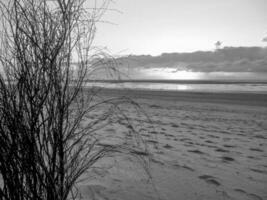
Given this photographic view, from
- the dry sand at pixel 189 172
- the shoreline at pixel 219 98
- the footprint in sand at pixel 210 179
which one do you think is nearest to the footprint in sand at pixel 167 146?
the dry sand at pixel 189 172

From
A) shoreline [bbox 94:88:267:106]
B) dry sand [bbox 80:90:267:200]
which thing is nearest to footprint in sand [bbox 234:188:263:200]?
dry sand [bbox 80:90:267:200]

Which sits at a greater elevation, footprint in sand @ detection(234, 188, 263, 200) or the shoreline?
the shoreline

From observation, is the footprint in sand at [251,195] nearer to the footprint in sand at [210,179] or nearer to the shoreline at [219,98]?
the footprint in sand at [210,179]

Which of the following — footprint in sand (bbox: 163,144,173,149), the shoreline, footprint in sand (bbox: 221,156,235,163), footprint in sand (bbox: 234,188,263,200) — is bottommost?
footprint in sand (bbox: 234,188,263,200)

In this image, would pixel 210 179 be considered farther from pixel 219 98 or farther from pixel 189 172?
pixel 219 98

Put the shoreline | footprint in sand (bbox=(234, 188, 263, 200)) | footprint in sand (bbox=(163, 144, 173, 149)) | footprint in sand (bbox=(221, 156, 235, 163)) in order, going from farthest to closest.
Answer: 1. the shoreline
2. footprint in sand (bbox=(163, 144, 173, 149))
3. footprint in sand (bbox=(221, 156, 235, 163))
4. footprint in sand (bbox=(234, 188, 263, 200))

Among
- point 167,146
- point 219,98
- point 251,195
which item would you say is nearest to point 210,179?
point 251,195

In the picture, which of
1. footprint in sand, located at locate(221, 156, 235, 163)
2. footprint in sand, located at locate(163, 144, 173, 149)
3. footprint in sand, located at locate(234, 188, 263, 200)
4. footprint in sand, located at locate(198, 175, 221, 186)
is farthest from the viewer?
footprint in sand, located at locate(163, 144, 173, 149)

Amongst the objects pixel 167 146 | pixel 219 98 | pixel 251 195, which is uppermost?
pixel 219 98

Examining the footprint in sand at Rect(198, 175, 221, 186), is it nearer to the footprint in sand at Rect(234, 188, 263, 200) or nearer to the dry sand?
the dry sand

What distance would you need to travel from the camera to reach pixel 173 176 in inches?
124

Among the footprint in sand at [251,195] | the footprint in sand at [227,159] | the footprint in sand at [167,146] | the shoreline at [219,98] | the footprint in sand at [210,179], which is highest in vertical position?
the shoreline at [219,98]

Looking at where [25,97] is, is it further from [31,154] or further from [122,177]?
[122,177]

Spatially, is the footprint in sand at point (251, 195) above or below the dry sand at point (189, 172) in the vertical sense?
below
